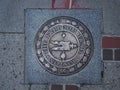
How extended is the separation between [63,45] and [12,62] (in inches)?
17.7

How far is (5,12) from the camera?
300 cm

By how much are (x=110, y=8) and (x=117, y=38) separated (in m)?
0.26

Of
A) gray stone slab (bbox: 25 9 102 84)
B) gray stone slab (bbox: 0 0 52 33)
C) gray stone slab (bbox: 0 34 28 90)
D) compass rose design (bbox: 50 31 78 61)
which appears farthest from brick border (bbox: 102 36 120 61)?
Result: gray stone slab (bbox: 0 34 28 90)

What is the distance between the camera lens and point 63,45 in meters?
2.94

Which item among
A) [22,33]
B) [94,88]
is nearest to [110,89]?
[94,88]

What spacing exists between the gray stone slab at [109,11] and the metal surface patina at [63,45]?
0.53 ft

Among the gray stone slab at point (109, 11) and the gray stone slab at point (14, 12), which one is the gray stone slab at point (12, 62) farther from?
the gray stone slab at point (109, 11)

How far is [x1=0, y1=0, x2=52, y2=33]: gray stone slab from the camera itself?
2979 millimetres

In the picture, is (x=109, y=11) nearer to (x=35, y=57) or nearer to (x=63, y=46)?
(x=63, y=46)

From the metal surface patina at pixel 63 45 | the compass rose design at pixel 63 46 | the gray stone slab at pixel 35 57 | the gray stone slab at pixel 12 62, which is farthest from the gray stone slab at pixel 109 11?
the gray stone slab at pixel 12 62

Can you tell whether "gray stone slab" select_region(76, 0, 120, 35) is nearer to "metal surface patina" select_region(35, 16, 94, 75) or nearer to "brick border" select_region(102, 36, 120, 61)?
"brick border" select_region(102, 36, 120, 61)

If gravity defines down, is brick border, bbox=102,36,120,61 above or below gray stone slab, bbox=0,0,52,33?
below

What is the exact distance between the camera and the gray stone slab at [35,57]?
2934mm

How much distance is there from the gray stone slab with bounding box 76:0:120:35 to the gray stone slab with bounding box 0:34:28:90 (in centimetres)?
63
